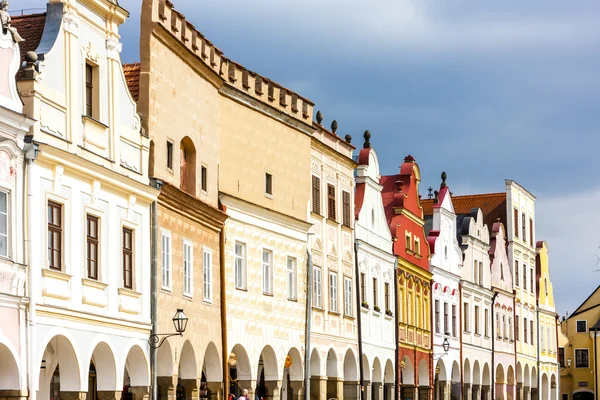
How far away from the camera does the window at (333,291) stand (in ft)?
149

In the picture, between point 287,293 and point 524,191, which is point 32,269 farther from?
point 524,191

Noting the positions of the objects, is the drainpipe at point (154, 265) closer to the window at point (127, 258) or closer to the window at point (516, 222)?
the window at point (127, 258)

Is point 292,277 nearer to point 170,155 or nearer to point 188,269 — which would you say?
point 188,269

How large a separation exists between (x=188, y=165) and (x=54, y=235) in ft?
27.4

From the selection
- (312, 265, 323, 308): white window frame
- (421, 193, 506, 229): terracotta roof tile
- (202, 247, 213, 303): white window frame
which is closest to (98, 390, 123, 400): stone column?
(202, 247, 213, 303): white window frame

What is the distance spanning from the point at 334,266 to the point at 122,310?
16.4 meters

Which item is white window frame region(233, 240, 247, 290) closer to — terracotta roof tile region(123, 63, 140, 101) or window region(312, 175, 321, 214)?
window region(312, 175, 321, 214)

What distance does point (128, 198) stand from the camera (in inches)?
1214

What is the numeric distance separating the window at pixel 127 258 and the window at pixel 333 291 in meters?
15.2

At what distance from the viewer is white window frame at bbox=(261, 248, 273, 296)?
131 ft

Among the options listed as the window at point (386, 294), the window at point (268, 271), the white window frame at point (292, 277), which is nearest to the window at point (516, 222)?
the window at point (386, 294)

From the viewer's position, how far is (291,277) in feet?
138

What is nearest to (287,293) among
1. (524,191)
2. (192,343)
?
(192,343)

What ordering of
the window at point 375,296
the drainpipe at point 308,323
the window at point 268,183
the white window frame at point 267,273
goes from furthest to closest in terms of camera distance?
the window at point 375,296, the drainpipe at point 308,323, the window at point 268,183, the white window frame at point 267,273
